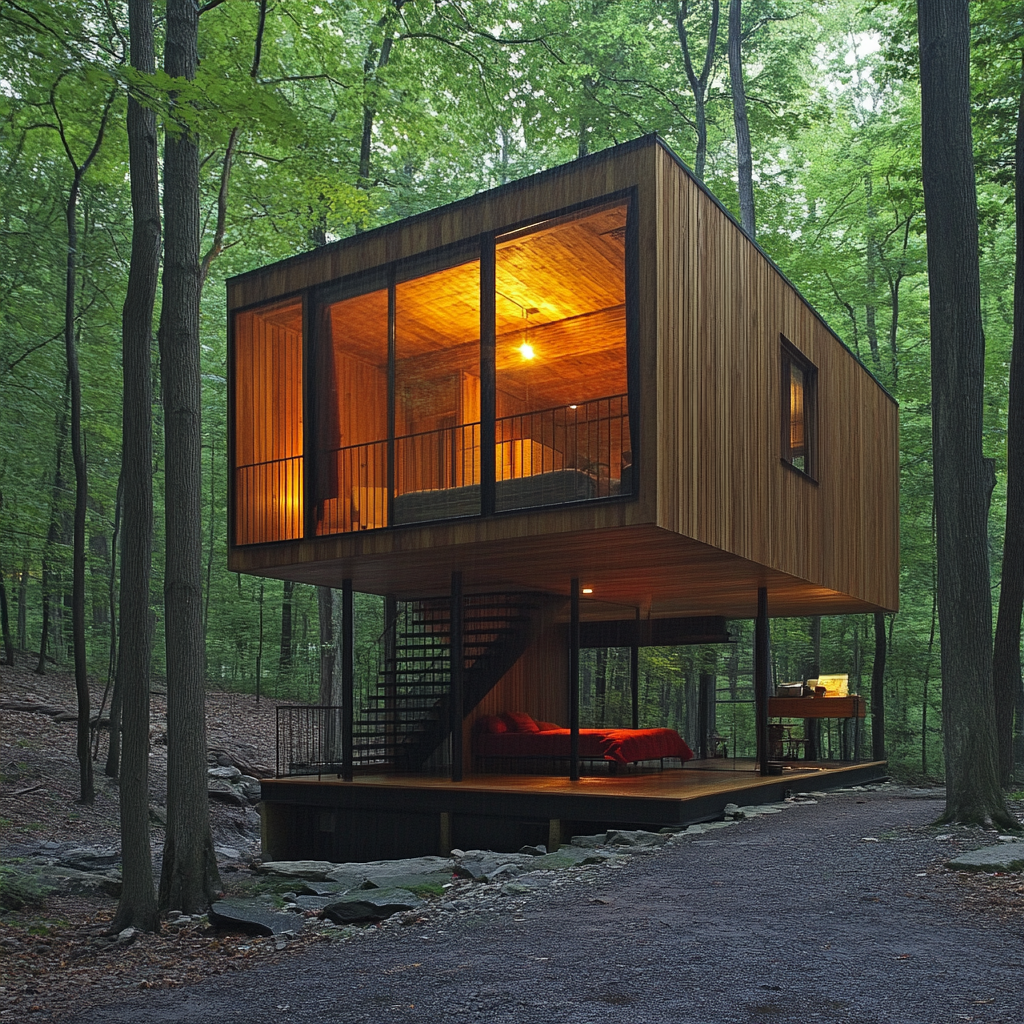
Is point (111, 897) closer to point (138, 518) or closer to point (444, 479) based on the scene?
point (138, 518)

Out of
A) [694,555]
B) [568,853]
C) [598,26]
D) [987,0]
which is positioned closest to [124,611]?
[568,853]

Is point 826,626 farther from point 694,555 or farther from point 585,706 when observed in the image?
point 694,555

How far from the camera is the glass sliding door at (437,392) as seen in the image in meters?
9.93

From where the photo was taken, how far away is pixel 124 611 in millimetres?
7391

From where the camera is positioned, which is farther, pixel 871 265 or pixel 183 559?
→ pixel 871 265

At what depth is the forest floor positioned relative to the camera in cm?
530

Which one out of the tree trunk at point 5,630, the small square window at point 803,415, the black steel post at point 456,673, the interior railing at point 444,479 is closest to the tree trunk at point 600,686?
the interior railing at point 444,479

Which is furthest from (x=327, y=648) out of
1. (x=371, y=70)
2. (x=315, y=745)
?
(x=371, y=70)

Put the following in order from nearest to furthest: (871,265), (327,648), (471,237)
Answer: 1. (471,237)
2. (327,648)
3. (871,265)

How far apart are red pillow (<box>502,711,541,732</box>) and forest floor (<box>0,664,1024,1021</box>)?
3.48m

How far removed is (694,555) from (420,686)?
4.45 meters

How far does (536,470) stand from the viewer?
12.6 metres

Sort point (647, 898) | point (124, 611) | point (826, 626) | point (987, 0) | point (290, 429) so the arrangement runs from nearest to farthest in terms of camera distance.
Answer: point (647, 898) → point (124, 611) → point (290, 429) → point (987, 0) → point (826, 626)

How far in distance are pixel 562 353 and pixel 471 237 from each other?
426 centimetres
